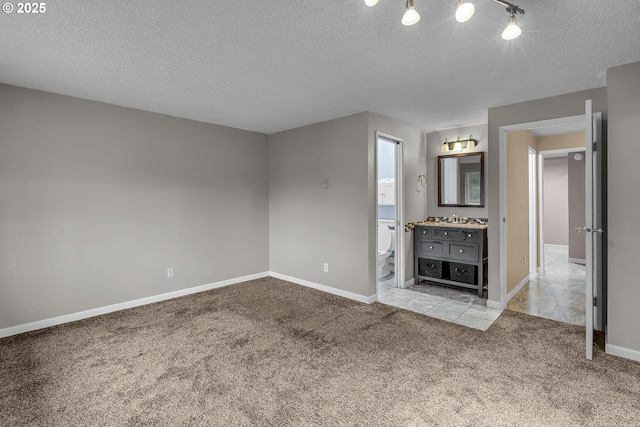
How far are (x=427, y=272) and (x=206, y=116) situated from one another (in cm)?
382

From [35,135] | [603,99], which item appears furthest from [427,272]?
[35,135]

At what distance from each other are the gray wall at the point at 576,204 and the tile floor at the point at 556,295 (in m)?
0.45

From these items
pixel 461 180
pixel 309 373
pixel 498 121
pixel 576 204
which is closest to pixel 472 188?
pixel 461 180

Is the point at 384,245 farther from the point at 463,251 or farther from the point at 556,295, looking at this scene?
the point at 556,295

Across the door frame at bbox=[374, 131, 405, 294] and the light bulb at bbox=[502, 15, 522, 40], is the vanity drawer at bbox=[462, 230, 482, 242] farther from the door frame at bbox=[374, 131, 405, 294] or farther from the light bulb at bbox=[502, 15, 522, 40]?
the light bulb at bbox=[502, 15, 522, 40]

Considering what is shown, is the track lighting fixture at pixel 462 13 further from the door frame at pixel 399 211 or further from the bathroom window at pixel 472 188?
the bathroom window at pixel 472 188

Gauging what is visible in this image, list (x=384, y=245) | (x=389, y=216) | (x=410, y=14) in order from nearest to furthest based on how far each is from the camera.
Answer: (x=410, y=14) < (x=384, y=245) < (x=389, y=216)

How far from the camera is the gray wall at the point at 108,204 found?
2.99 metres

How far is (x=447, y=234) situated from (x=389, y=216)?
116cm

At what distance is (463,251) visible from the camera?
4.29 m

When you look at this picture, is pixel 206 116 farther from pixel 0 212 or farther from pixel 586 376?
pixel 586 376

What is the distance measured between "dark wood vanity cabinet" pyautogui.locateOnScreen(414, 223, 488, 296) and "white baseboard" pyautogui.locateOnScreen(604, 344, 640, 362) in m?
1.55

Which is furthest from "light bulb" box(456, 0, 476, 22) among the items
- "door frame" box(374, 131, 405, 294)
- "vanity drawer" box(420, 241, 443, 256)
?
"vanity drawer" box(420, 241, 443, 256)

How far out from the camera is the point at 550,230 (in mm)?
8195
